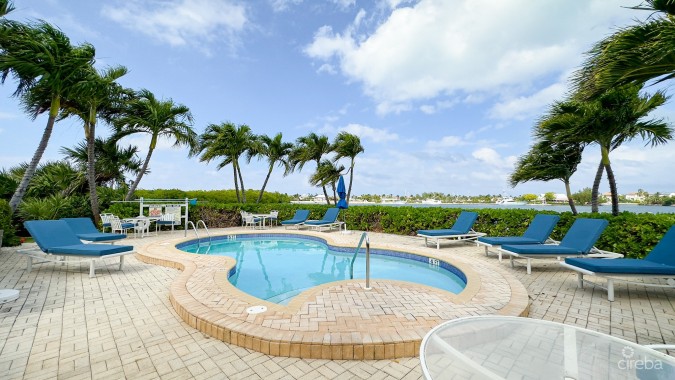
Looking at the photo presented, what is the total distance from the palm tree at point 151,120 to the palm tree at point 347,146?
8.23 meters

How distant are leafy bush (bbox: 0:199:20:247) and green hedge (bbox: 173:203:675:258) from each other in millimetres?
6564

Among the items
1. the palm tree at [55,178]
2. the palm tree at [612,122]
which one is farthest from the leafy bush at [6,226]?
the palm tree at [612,122]

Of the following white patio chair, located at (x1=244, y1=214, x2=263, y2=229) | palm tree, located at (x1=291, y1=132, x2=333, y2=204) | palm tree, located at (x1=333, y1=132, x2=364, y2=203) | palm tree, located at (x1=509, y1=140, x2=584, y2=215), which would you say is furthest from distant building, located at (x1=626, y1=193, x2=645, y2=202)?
white patio chair, located at (x1=244, y1=214, x2=263, y2=229)

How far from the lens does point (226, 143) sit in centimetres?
1761

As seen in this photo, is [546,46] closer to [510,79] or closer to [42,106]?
[510,79]

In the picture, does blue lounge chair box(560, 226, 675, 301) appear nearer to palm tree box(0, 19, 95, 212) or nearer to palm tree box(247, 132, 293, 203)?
palm tree box(0, 19, 95, 212)

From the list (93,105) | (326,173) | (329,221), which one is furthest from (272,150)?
(93,105)

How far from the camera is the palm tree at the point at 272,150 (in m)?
19.1

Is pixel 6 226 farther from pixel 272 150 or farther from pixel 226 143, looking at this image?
pixel 272 150

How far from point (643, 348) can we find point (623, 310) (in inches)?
127

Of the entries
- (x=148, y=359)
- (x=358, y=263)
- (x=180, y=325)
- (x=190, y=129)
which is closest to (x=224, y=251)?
(x=358, y=263)

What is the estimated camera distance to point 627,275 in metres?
4.29

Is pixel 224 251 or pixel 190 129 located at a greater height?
pixel 190 129

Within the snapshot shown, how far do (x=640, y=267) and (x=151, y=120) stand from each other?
54.8ft
